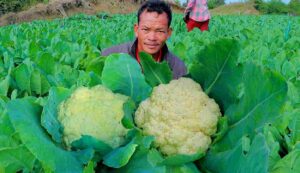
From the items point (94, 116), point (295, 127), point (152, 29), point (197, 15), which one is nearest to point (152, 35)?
point (152, 29)

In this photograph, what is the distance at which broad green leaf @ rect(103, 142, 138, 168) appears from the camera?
4.30 feet

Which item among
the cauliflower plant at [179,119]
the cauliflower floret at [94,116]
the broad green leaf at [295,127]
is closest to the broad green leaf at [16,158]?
the cauliflower floret at [94,116]

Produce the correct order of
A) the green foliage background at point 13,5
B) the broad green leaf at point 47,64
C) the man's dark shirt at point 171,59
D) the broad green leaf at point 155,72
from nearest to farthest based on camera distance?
the broad green leaf at point 155,72 → the man's dark shirt at point 171,59 → the broad green leaf at point 47,64 → the green foliage background at point 13,5

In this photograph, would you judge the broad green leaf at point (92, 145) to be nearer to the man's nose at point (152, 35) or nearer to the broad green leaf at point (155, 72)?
the broad green leaf at point (155, 72)

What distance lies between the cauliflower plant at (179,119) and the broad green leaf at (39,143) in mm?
239

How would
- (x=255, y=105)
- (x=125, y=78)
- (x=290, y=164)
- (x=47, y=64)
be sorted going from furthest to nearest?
(x=47, y=64) < (x=125, y=78) < (x=290, y=164) < (x=255, y=105)

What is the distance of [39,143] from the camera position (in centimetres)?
131

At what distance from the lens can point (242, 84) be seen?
1431 millimetres

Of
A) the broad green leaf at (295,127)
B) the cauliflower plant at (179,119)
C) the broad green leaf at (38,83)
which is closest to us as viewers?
the cauliflower plant at (179,119)

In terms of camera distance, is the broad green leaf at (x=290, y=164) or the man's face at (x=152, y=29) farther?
the man's face at (x=152, y=29)

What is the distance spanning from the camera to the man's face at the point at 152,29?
2967 millimetres

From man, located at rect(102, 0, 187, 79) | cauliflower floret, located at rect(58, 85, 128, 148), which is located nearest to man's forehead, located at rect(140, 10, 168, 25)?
man, located at rect(102, 0, 187, 79)

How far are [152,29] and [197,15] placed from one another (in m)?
8.78

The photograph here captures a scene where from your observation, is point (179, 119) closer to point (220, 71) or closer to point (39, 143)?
point (220, 71)
